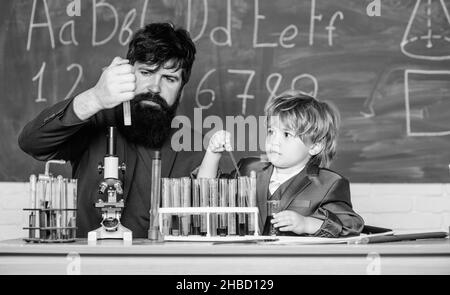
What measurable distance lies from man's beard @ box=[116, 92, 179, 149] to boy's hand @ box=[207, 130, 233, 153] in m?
0.48

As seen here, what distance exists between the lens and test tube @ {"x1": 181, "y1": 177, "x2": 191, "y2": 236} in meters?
1.39

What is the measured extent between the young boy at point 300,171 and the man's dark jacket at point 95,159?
10.6 inches

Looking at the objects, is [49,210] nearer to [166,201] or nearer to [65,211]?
[65,211]

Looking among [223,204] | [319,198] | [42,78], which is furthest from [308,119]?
[42,78]

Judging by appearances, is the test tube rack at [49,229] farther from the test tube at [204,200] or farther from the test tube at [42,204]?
the test tube at [204,200]

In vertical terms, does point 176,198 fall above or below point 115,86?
below

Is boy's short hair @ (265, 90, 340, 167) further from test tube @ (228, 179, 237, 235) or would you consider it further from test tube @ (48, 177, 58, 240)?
test tube @ (48, 177, 58, 240)

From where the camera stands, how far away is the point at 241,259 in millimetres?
1168

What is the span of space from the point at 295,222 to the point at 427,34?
1275mm

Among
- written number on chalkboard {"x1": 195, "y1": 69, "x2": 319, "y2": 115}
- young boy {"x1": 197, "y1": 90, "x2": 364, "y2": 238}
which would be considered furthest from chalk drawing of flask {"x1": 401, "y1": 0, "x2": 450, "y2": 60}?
young boy {"x1": 197, "y1": 90, "x2": 364, "y2": 238}

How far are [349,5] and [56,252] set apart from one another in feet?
5.27

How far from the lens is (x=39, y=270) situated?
118cm
